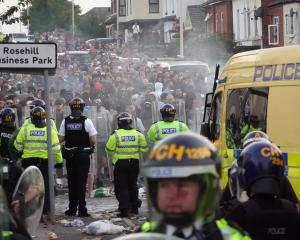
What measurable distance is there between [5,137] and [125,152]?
1.82 m

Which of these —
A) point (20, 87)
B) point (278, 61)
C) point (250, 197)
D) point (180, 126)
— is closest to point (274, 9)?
point (20, 87)

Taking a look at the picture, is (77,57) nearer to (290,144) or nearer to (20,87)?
(20,87)

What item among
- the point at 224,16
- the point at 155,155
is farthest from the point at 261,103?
the point at 224,16

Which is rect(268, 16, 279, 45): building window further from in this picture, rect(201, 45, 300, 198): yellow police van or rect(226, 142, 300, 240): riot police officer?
rect(226, 142, 300, 240): riot police officer

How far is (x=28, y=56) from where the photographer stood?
14.1 meters

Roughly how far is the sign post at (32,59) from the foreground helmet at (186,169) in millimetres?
10308

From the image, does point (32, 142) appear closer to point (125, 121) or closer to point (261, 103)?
point (125, 121)

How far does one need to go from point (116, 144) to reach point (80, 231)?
191 centimetres

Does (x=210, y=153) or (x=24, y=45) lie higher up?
(x=24, y=45)

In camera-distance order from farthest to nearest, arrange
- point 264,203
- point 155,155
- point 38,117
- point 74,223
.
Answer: point 38,117, point 74,223, point 264,203, point 155,155

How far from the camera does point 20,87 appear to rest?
32500mm

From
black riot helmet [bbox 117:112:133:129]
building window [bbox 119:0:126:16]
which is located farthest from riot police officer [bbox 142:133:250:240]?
building window [bbox 119:0:126:16]

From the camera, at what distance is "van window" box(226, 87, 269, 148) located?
38.3 feet

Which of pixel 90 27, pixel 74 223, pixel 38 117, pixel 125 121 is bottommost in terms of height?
pixel 74 223
